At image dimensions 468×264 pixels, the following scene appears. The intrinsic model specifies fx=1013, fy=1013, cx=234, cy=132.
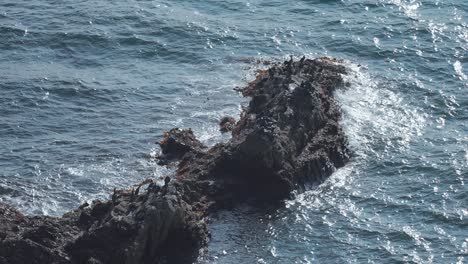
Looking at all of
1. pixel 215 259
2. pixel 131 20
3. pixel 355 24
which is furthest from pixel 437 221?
pixel 131 20

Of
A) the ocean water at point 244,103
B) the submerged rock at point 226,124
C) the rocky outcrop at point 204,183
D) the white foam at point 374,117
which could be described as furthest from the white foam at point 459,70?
the submerged rock at point 226,124

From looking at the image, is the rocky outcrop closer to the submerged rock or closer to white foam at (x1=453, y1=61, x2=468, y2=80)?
the submerged rock

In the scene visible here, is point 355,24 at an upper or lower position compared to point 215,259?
→ upper

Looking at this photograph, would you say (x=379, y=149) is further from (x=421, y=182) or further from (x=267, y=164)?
(x=267, y=164)

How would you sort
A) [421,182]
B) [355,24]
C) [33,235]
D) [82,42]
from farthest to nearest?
[355,24]
[82,42]
[421,182]
[33,235]

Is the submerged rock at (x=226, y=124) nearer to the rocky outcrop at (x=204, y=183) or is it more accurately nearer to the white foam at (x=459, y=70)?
the rocky outcrop at (x=204, y=183)

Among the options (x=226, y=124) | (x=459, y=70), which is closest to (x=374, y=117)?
(x=226, y=124)
